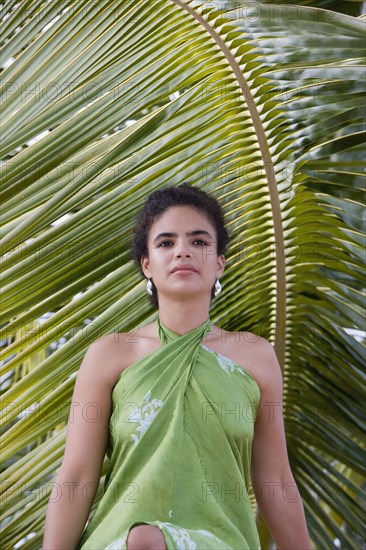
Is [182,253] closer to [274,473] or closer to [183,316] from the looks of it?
[183,316]

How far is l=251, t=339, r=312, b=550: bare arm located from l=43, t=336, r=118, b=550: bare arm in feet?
1.02

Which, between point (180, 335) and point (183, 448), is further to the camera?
point (180, 335)

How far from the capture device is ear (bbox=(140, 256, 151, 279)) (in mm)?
2039

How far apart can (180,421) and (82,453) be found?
209mm

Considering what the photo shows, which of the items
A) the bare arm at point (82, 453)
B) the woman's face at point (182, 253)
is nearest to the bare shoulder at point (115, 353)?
the bare arm at point (82, 453)

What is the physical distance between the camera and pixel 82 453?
187cm

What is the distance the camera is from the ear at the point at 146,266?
6.69 ft

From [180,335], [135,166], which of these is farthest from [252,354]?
[135,166]

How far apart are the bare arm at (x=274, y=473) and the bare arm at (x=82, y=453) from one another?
31 cm

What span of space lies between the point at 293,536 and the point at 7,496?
650 mm

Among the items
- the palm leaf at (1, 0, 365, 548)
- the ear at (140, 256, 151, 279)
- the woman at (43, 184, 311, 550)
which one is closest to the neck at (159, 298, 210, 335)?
the woman at (43, 184, 311, 550)

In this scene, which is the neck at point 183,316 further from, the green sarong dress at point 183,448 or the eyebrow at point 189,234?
the eyebrow at point 189,234

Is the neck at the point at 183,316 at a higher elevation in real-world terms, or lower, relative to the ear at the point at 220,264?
lower

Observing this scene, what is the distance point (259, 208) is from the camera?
2279mm
